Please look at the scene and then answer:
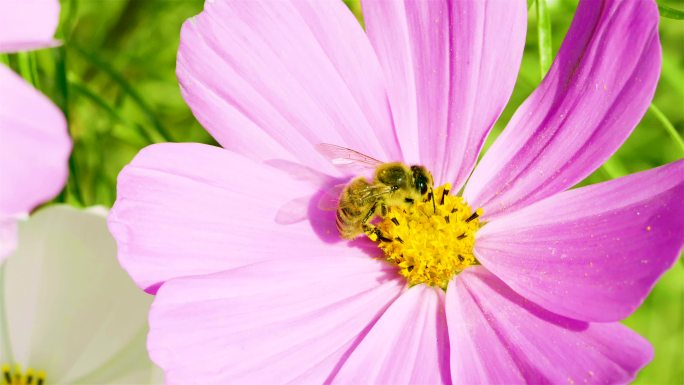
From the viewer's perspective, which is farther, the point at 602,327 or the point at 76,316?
the point at 76,316

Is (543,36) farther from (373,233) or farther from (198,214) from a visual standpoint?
(198,214)

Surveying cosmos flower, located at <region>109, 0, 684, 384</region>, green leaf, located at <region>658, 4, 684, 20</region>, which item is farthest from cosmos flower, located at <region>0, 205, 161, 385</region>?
green leaf, located at <region>658, 4, 684, 20</region>

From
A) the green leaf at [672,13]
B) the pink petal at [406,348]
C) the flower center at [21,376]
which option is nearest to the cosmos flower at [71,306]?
the flower center at [21,376]

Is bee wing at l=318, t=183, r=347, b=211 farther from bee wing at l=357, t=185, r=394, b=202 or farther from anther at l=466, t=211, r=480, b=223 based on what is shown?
anther at l=466, t=211, r=480, b=223

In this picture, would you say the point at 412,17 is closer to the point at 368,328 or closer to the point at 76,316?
the point at 368,328

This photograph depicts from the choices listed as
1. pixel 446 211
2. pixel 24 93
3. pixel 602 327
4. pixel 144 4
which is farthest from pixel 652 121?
pixel 24 93

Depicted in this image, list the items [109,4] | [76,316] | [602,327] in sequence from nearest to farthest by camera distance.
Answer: [602,327] < [76,316] < [109,4]
